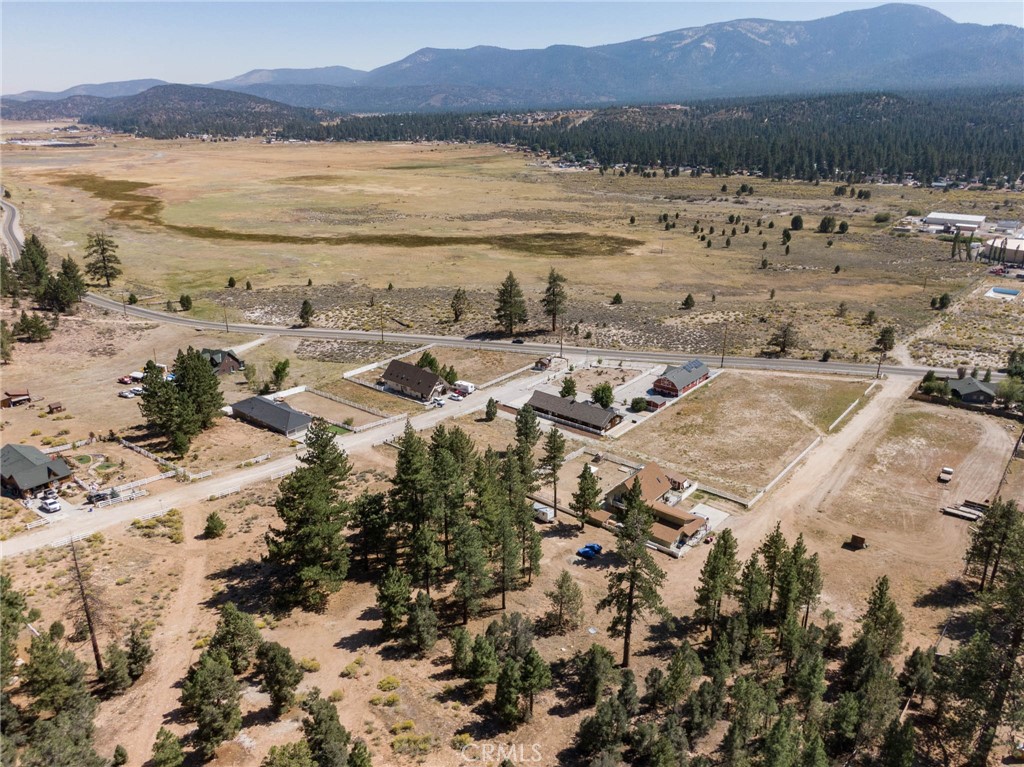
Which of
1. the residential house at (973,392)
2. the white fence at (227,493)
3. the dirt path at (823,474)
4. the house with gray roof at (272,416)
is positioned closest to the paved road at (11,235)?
the house with gray roof at (272,416)

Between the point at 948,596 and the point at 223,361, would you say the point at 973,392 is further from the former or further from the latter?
the point at 223,361

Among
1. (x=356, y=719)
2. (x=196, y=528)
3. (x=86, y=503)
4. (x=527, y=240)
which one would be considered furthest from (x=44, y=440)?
(x=527, y=240)

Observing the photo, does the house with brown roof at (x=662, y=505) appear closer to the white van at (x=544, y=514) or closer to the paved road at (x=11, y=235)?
the white van at (x=544, y=514)

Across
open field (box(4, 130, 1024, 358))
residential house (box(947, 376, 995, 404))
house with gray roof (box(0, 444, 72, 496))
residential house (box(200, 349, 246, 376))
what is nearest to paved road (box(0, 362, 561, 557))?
house with gray roof (box(0, 444, 72, 496))

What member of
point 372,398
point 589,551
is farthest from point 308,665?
point 372,398

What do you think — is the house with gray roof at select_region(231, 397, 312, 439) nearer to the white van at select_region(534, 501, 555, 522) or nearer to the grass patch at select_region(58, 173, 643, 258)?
the white van at select_region(534, 501, 555, 522)

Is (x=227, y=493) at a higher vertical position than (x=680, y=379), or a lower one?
lower
